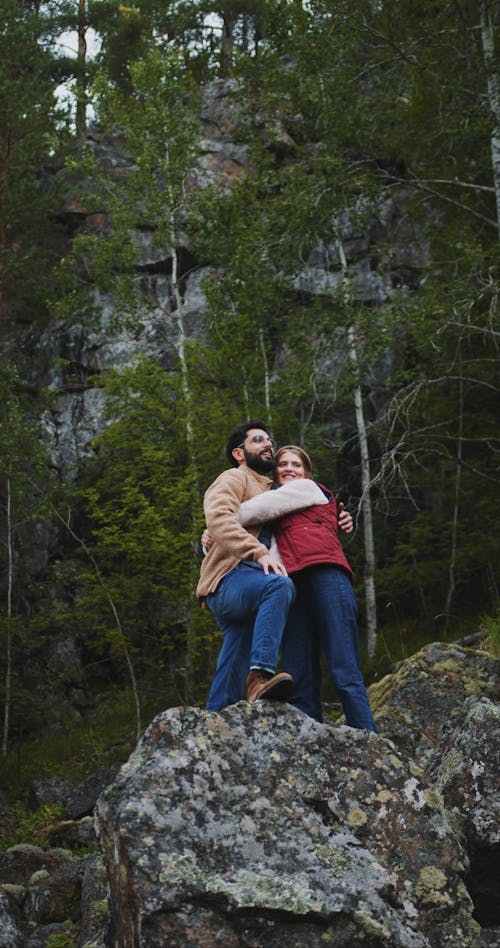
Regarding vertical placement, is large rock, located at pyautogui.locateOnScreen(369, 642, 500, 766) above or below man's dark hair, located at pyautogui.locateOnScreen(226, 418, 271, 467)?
below

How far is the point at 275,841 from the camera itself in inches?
123

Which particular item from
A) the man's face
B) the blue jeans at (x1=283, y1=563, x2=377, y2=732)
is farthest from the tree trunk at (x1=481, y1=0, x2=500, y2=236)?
the blue jeans at (x1=283, y1=563, x2=377, y2=732)

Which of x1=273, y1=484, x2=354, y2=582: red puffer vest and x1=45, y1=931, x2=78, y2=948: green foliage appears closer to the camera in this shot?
x1=273, y1=484, x2=354, y2=582: red puffer vest

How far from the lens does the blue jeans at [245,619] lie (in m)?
4.15

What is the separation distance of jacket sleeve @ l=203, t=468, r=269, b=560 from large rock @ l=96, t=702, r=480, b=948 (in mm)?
1023

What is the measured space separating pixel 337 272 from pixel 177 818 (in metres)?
20.2

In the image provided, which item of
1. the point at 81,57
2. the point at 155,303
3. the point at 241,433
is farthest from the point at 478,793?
the point at 81,57

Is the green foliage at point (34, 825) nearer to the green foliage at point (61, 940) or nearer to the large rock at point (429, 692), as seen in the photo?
the green foliage at point (61, 940)

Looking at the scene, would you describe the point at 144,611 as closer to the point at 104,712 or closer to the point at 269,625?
the point at 104,712

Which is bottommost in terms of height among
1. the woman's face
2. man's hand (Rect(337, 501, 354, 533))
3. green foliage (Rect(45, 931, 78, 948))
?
green foliage (Rect(45, 931, 78, 948))

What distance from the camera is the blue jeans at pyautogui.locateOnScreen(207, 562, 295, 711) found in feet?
13.6

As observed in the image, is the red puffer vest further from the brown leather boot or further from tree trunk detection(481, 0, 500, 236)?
tree trunk detection(481, 0, 500, 236)

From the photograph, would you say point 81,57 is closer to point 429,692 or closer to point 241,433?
point 241,433

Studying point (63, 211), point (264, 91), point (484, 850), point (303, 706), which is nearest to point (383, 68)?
point (264, 91)
